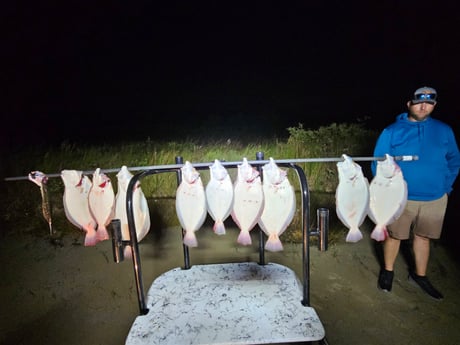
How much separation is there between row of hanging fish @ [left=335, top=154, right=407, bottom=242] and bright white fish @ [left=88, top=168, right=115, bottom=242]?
62.1 inches

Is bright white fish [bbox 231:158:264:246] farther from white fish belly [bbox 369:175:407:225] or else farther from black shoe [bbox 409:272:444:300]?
black shoe [bbox 409:272:444:300]

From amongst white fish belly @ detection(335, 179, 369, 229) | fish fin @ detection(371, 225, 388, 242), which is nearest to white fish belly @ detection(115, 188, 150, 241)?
white fish belly @ detection(335, 179, 369, 229)

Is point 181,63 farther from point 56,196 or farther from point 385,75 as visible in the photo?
point 56,196

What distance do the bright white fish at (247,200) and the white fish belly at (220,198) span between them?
0.05 meters

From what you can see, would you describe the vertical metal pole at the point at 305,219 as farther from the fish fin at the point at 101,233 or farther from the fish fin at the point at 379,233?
the fish fin at the point at 101,233

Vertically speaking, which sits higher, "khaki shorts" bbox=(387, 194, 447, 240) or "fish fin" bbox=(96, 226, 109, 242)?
"fish fin" bbox=(96, 226, 109, 242)

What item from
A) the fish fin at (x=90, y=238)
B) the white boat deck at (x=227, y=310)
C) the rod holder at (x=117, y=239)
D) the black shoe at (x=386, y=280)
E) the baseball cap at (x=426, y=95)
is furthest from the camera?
the black shoe at (x=386, y=280)

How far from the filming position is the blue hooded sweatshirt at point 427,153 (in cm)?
279

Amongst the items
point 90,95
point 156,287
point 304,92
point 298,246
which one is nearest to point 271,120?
point 304,92

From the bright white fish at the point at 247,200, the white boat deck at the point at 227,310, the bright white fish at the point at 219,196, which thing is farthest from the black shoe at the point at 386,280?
the bright white fish at the point at 219,196

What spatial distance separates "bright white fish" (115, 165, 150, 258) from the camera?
2080mm

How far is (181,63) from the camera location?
65.5 feet

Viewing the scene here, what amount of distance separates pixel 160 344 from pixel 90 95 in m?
15.2

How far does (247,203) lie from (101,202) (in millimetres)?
1009
